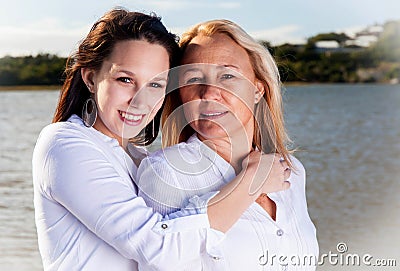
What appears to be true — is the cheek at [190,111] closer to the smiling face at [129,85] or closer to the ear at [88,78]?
the smiling face at [129,85]

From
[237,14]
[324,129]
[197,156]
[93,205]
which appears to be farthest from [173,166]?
[237,14]

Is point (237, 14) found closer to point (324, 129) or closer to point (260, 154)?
point (324, 129)

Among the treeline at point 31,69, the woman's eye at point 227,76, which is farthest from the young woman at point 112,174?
the treeline at point 31,69

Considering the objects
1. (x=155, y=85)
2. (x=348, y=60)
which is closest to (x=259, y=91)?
(x=155, y=85)

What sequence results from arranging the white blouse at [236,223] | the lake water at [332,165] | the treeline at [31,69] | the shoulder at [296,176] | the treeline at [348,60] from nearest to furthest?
the white blouse at [236,223] < the shoulder at [296,176] < the lake water at [332,165] < the treeline at [31,69] < the treeline at [348,60]

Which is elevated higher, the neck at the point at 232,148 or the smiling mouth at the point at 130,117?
the smiling mouth at the point at 130,117

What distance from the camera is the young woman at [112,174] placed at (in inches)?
50.4

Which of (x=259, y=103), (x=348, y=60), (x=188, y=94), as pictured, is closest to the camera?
(x=188, y=94)

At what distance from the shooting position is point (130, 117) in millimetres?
1409

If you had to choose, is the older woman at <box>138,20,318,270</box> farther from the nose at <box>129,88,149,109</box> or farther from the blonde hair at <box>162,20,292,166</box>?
the nose at <box>129,88,149,109</box>

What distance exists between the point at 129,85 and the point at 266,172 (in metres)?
0.33

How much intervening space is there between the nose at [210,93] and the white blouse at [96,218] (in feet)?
0.66

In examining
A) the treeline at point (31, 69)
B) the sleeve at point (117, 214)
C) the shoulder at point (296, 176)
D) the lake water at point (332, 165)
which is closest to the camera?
the sleeve at point (117, 214)

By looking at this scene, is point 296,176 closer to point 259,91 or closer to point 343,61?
point 259,91
